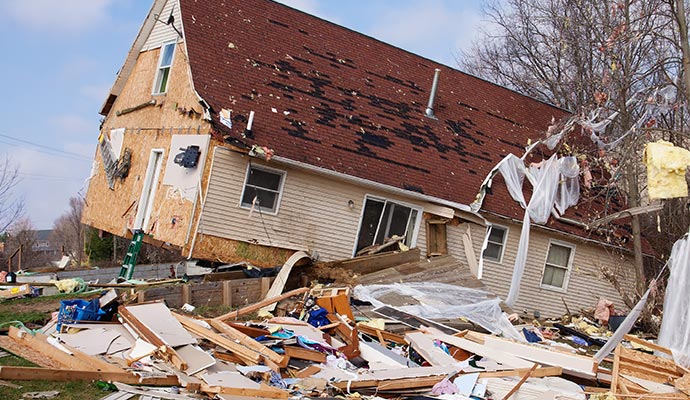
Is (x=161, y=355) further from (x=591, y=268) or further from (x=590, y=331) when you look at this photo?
(x=591, y=268)

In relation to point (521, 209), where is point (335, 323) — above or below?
below

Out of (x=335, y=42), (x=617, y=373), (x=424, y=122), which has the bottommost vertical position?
(x=617, y=373)

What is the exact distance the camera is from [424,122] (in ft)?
64.1

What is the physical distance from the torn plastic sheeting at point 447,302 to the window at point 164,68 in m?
7.64

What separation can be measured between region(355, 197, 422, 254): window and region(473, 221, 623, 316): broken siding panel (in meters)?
1.73

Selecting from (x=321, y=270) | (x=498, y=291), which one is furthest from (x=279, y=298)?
(x=498, y=291)

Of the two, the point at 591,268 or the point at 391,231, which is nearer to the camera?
the point at 391,231

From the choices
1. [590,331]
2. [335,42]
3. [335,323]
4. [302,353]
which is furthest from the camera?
[335,42]

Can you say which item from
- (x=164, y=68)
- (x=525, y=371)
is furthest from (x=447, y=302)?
(x=164, y=68)

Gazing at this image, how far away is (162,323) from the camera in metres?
9.85

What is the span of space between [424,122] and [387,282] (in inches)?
237

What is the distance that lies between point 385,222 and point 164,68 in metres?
6.58

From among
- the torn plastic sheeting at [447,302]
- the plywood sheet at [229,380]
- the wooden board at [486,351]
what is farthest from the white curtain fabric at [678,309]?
the plywood sheet at [229,380]

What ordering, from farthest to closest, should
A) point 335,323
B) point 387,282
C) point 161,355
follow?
point 387,282 → point 335,323 → point 161,355
